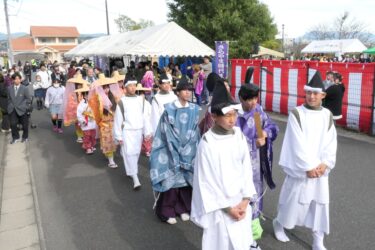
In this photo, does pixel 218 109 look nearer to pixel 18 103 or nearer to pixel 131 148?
pixel 131 148

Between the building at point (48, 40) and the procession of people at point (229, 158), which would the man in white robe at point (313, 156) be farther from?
the building at point (48, 40)

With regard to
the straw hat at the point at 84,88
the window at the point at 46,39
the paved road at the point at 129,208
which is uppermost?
the window at the point at 46,39

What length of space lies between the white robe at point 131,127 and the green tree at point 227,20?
20.0 meters

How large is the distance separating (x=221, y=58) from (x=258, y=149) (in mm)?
11672

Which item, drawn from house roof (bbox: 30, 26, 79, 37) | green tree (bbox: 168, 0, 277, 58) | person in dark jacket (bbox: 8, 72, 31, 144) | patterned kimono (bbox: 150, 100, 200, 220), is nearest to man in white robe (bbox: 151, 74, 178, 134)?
patterned kimono (bbox: 150, 100, 200, 220)

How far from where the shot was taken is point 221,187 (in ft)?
9.65

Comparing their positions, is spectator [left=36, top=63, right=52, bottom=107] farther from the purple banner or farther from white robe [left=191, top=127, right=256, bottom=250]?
white robe [left=191, top=127, right=256, bottom=250]

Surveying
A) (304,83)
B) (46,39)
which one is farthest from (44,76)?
(46,39)

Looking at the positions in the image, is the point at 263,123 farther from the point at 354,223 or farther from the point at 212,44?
the point at 212,44

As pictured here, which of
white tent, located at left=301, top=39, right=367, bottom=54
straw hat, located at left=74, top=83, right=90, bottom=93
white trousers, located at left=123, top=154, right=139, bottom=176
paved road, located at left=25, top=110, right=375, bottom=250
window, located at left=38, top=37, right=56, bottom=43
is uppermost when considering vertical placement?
window, located at left=38, top=37, right=56, bottom=43

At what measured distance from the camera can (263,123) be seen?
395 centimetres

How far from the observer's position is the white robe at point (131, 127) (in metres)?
5.91

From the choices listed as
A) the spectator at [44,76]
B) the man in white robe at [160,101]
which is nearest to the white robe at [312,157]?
the man in white robe at [160,101]

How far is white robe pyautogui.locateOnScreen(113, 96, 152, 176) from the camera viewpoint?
19.4 ft
